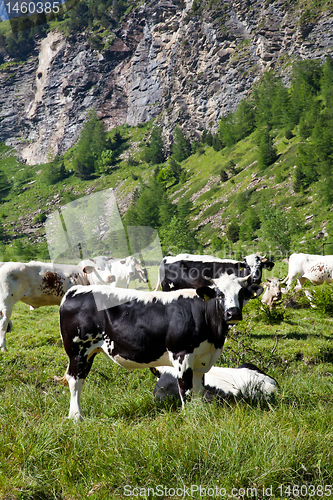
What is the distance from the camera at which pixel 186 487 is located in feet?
11.0

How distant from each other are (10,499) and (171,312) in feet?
8.59

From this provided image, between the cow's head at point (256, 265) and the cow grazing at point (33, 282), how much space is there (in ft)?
15.5

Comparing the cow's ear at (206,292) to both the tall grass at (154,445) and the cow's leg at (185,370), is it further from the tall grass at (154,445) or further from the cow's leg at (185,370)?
the tall grass at (154,445)

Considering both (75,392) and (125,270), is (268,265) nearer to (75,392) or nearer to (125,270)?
(125,270)

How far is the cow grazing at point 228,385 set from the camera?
5137 mm

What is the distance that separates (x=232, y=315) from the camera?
4.46 meters

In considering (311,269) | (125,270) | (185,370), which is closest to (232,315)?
(185,370)

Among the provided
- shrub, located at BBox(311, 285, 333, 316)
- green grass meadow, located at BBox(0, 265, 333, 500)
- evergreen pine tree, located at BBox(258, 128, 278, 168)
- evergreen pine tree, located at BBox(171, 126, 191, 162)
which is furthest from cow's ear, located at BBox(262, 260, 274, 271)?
evergreen pine tree, located at BBox(171, 126, 191, 162)

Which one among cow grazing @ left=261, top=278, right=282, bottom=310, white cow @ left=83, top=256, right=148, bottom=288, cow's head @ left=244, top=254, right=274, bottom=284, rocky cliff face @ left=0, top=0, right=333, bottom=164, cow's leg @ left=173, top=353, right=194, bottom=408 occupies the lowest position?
cow grazing @ left=261, top=278, right=282, bottom=310

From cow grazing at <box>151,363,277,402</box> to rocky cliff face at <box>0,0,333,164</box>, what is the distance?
475 ft

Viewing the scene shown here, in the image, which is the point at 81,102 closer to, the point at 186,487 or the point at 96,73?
the point at 96,73

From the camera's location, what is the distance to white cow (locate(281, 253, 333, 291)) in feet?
52.4

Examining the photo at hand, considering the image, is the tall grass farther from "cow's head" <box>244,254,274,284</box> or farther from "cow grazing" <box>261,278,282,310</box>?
"cow grazing" <box>261,278,282,310</box>

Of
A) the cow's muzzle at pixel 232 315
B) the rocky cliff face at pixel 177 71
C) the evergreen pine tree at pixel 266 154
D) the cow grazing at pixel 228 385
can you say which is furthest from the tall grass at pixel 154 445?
the rocky cliff face at pixel 177 71
